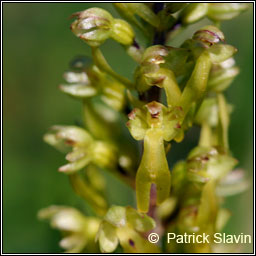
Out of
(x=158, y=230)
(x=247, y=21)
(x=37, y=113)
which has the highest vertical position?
(x=247, y=21)

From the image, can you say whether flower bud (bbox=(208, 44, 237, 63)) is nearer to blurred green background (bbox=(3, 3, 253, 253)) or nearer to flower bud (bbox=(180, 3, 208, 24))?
flower bud (bbox=(180, 3, 208, 24))

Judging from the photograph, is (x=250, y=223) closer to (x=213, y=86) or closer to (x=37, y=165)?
(x=213, y=86)

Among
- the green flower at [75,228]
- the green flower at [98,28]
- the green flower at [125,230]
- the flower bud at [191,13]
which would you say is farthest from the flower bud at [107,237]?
A: the flower bud at [191,13]

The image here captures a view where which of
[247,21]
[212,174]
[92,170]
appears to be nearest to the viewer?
[212,174]

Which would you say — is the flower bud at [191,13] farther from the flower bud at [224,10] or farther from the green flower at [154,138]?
the green flower at [154,138]

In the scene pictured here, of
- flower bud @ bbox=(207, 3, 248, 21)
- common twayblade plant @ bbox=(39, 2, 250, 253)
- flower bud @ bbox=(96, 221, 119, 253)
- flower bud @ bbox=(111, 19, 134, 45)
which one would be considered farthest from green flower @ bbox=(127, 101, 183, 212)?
flower bud @ bbox=(207, 3, 248, 21)

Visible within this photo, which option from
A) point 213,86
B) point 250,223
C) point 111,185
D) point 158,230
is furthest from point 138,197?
point 111,185

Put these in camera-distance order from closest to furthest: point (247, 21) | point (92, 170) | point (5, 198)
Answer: point (92, 170) < point (5, 198) < point (247, 21)
